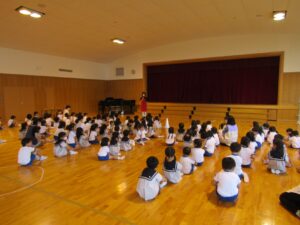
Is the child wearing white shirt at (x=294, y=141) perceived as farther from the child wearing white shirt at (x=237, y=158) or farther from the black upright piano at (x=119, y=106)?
the black upright piano at (x=119, y=106)

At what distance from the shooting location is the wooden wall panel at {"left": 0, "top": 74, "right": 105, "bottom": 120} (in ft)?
38.6

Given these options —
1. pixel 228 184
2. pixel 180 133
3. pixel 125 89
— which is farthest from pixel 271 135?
pixel 125 89

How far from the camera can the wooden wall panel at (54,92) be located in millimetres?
11773

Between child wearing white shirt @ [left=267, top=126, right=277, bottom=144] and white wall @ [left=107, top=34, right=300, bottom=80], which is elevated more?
white wall @ [left=107, top=34, right=300, bottom=80]

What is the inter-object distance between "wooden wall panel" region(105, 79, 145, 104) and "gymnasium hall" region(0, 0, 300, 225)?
3.2 inches

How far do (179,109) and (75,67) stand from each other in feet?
25.0

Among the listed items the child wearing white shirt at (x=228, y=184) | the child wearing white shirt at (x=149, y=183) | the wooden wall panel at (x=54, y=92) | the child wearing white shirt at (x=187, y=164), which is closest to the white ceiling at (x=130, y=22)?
the wooden wall panel at (x=54, y=92)

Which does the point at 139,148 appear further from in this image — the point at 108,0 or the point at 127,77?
the point at 127,77

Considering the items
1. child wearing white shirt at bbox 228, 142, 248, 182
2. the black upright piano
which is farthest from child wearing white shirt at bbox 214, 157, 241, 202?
the black upright piano

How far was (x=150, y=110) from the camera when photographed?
1474 centimetres

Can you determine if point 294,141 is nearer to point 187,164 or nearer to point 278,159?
point 278,159

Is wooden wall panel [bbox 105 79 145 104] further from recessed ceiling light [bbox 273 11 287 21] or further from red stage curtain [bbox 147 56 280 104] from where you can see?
recessed ceiling light [bbox 273 11 287 21]

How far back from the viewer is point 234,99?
1371 cm

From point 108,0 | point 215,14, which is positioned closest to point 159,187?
point 108,0
